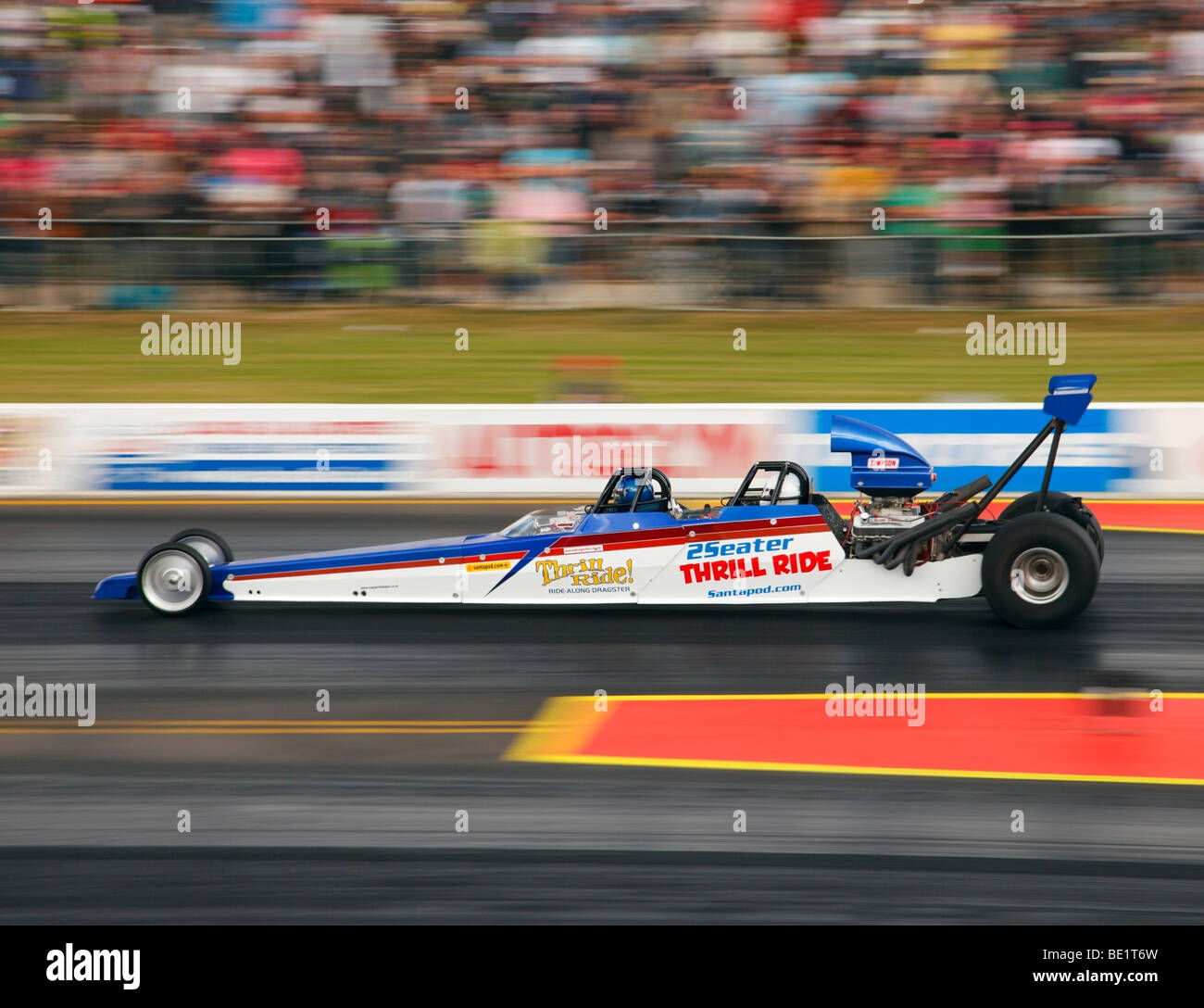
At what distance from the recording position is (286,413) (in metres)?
13.2

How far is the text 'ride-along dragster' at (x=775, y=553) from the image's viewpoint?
322 inches

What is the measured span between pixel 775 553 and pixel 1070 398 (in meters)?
Result: 2.03

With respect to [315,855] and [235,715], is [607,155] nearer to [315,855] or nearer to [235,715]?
[235,715]

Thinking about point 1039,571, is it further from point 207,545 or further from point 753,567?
point 207,545

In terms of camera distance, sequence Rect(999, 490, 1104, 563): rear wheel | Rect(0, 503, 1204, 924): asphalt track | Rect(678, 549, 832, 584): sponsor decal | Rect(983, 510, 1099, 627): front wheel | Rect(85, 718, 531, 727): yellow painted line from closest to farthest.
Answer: Rect(0, 503, 1204, 924): asphalt track → Rect(85, 718, 531, 727): yellow painted line → Rect(983, 510, 1099, 627): front wheel → Rect(678, 549, 832, 584): sponsor decal → Rect(999, 490, 1104, 563): rear wheel

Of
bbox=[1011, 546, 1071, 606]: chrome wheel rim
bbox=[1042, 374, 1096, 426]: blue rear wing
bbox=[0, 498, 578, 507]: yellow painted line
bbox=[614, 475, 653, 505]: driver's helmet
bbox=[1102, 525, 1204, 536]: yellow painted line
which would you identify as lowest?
bbox=[1011, 546, 1071, 606]: chrome wheel rim

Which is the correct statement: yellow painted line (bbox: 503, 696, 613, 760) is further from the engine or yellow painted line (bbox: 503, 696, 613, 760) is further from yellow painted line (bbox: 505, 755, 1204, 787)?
the engine

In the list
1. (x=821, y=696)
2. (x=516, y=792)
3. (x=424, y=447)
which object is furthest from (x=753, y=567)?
(x=424, y=447)

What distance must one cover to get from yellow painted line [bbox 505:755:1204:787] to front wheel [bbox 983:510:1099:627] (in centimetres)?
217

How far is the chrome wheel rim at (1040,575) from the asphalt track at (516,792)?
28 centimetres

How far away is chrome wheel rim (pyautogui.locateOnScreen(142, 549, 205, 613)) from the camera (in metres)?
8.81

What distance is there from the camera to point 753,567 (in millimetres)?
8242

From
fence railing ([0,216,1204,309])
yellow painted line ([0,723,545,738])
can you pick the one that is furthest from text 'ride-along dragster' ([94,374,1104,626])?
fence railing ([0,216,1204,309])

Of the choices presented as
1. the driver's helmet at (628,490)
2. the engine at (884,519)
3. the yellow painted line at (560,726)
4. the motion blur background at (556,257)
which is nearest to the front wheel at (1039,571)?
the engine at (884,519)
